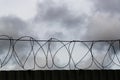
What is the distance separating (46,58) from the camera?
400 inches
